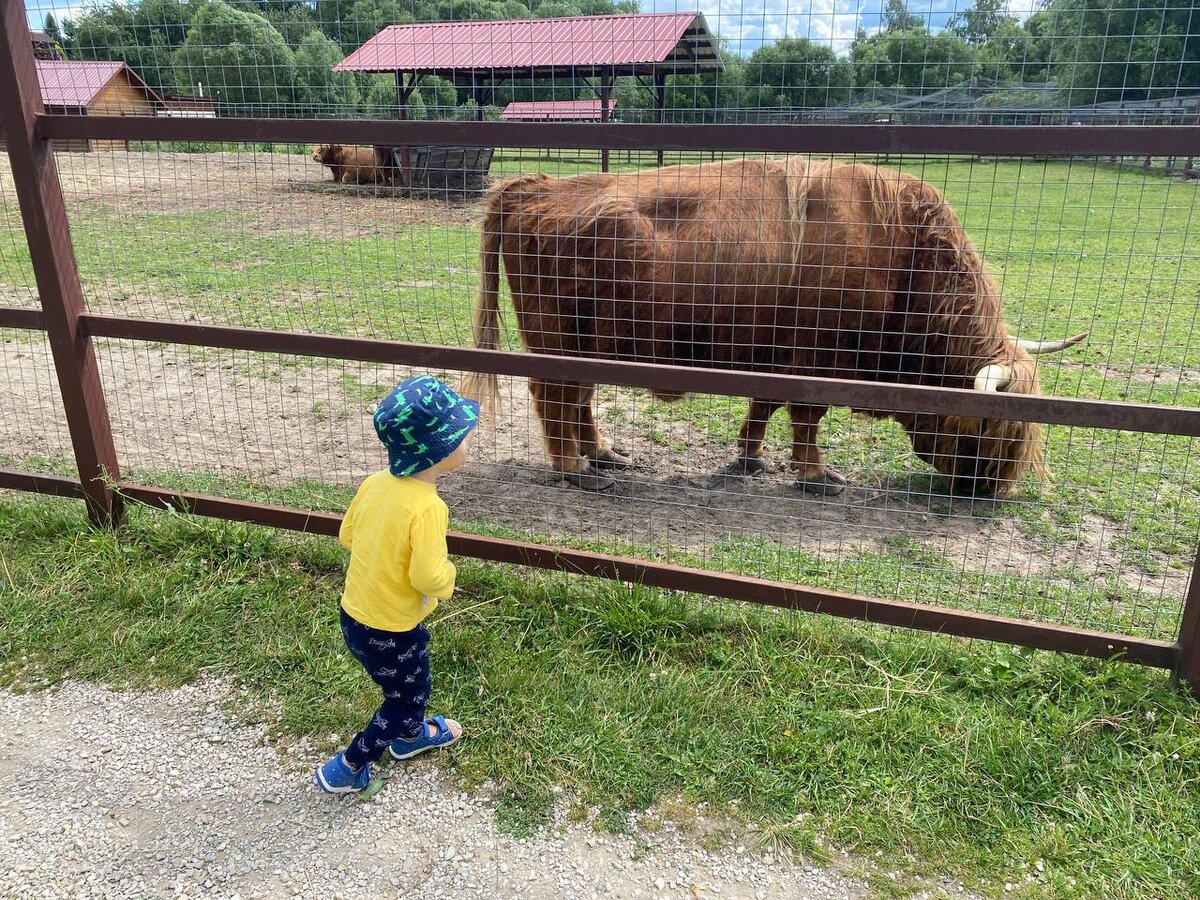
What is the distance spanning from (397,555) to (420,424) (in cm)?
41

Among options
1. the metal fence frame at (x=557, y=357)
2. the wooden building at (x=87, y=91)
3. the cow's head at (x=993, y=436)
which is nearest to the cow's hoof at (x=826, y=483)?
the cow's head at (x=993, y=436)

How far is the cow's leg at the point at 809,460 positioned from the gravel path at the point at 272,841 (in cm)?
315

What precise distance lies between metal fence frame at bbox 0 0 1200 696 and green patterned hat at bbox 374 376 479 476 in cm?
91

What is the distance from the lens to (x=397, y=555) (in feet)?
8.36

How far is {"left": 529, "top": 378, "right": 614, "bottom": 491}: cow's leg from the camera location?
528cm

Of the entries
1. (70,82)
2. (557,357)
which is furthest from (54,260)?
(557,357)

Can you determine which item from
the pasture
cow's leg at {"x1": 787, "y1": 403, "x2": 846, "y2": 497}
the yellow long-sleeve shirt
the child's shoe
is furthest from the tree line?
the child's shoe

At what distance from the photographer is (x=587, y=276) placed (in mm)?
4941

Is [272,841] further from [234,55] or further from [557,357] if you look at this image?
[234,55]

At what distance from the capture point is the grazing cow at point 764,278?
15.9 ft

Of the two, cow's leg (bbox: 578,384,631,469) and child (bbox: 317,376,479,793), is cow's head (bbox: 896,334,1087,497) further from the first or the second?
child (bbox: 317,376,479,793)

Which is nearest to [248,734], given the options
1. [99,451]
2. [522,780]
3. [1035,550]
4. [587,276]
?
[522,780]

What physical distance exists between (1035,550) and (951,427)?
899 millimetres

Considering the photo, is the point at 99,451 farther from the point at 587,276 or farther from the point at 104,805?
the point at 587,276
